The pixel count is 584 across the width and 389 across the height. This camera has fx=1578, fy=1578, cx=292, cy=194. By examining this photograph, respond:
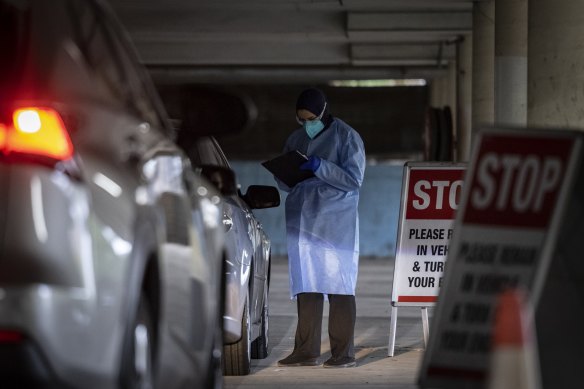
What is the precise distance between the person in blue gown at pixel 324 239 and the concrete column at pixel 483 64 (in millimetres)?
15824

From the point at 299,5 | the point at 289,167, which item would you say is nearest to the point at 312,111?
the point at 289,167

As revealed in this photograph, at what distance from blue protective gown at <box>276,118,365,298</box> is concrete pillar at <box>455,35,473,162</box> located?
65.2 feet

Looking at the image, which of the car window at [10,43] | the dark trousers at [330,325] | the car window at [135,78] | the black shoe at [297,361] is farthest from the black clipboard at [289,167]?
the car window at [10,43]

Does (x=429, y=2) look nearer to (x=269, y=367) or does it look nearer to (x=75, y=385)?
(x=269, y=367)

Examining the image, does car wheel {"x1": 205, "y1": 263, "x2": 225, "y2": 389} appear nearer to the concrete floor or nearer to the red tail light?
the red tail light

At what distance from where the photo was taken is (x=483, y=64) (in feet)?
89.3

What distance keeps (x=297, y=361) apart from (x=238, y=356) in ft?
3.26

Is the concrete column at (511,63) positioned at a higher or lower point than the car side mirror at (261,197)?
higher

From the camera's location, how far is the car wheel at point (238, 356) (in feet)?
32.0

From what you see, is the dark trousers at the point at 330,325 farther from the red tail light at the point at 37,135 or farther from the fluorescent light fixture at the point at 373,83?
the fluorescent light fixture at the point at 373,83

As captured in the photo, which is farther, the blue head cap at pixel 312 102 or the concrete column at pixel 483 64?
the concrete column at pixel 483 64

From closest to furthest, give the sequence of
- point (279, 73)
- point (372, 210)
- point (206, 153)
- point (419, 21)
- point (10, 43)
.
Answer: point (10, 43) → point (206, 153) → point (419, 21) → point (372, 210) → point (279, 73)

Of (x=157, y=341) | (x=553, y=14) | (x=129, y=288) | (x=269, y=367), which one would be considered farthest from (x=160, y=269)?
(x=553, y=14)

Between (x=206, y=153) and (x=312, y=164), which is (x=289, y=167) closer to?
(x=312, y=164)
